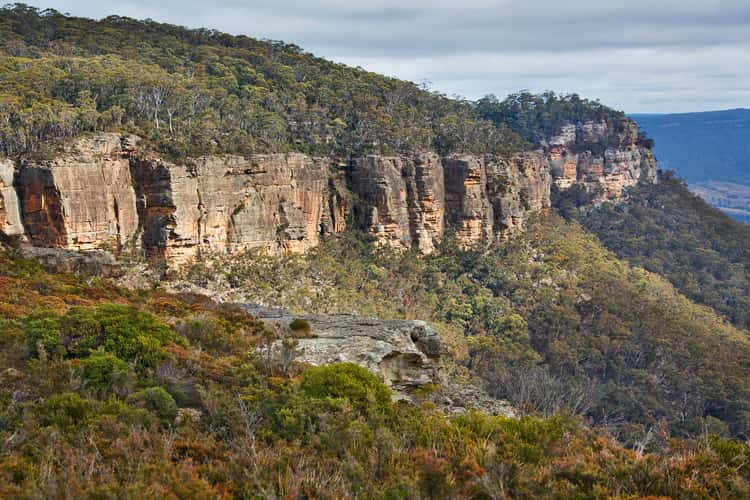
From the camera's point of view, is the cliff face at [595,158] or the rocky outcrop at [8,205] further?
the cliff face at [595,158]

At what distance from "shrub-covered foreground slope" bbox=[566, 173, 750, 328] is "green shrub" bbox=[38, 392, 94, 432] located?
63.4 m

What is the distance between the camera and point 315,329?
81.7 ft

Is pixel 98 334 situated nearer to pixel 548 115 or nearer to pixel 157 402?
pixel 157 402

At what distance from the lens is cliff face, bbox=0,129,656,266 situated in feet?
108

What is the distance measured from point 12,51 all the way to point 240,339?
1610 inches

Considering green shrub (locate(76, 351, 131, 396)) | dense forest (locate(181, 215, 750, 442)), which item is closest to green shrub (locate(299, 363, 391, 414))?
green shrub (locate(76, 351, 131, 396))

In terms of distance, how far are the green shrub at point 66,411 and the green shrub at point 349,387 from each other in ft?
16.2

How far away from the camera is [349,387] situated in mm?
16781

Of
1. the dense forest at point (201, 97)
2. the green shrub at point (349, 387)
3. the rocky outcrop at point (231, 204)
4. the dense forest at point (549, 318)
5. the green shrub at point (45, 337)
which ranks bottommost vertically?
the dense forest at point (549, 318)

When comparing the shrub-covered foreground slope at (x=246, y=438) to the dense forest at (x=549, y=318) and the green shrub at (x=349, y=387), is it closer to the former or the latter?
the green shrub at (x=349, y=387)

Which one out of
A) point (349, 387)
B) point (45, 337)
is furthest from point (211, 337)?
point (349, 387)

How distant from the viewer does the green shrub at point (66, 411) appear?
13240 mm

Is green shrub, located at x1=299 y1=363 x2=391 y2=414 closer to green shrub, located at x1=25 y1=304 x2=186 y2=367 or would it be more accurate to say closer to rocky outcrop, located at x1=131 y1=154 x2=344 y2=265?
green shrub, located at x1=25 y1=304 x2=186 y2=367

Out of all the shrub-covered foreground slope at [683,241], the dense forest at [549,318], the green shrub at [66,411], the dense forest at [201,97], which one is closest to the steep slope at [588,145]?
the shrub-covered foreground slope at [683,241]
